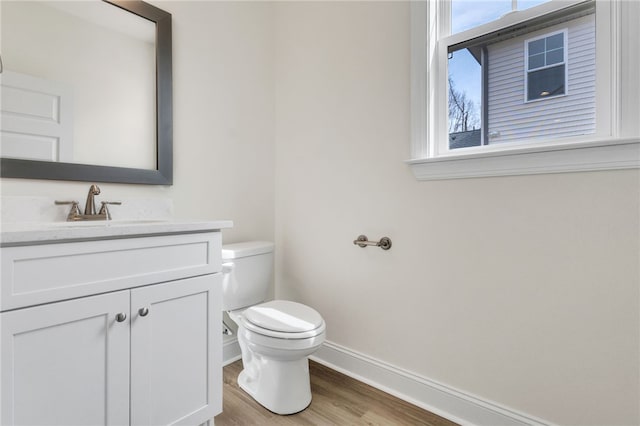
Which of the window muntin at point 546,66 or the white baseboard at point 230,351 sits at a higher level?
the window muntin at point 546,66

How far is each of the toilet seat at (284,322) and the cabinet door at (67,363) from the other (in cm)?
53

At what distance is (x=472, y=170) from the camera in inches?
53.7

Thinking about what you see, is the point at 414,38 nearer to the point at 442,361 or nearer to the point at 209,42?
the point at 209,42

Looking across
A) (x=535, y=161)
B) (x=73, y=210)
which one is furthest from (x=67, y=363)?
(x=535, y=161)

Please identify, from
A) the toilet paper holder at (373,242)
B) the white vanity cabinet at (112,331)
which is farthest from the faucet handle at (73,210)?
the toilet paper holder at (373,242)

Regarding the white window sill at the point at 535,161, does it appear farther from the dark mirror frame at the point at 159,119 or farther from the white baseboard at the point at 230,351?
the white baseboard at the point at 230,351

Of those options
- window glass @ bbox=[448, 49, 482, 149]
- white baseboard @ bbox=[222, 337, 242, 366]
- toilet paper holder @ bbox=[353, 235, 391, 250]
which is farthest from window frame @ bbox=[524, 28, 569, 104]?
white baseboard @ bbox=[222, 337, 242, 366]

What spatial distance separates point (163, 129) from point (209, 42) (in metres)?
0.61

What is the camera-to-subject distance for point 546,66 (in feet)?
4.21

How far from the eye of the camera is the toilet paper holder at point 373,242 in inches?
64.3

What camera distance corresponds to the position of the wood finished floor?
55.7 inches

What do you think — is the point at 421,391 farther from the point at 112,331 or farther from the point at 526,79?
the point at 526,79

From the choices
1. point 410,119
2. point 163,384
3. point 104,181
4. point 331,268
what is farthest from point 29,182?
point 410,119

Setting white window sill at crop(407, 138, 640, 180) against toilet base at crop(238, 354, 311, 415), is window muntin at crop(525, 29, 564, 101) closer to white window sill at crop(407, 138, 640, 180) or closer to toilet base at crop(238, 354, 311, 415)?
white window sill at crop(407, 138, 640, 180)
